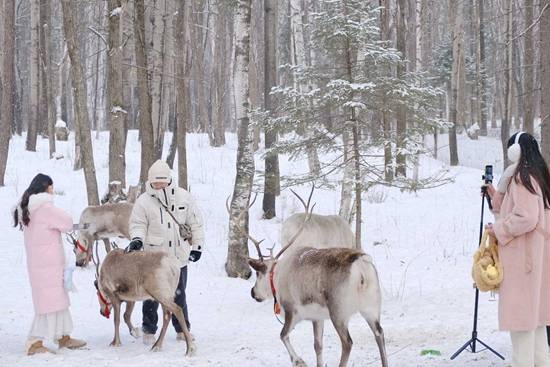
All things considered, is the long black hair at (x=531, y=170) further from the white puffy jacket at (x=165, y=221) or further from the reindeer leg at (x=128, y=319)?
the reindeer leg at (x=128, y=319)

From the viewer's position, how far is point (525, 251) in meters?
5.28

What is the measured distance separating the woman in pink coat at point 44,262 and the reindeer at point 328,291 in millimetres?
2297

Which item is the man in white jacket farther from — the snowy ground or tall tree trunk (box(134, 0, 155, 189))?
tall tree trunk (box(134, 0, 155, 189))

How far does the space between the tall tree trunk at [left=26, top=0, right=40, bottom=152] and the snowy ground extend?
203 centimetres

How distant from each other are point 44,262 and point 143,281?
1.08 meters

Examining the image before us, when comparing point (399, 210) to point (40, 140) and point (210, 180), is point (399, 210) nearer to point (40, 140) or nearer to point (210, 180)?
point (210, 180)

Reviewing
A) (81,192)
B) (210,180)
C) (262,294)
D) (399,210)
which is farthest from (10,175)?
(262,294)

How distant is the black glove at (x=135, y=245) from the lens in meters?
7.55

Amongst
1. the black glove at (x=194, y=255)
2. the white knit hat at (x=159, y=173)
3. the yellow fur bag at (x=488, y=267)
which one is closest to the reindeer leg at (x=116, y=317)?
the black glove at (x=194, y=255)

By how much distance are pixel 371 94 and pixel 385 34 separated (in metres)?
12.8

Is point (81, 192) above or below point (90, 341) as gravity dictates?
above

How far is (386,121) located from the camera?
1170cm

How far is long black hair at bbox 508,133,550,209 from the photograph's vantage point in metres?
5.26

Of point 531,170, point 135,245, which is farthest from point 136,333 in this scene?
point 531,170
